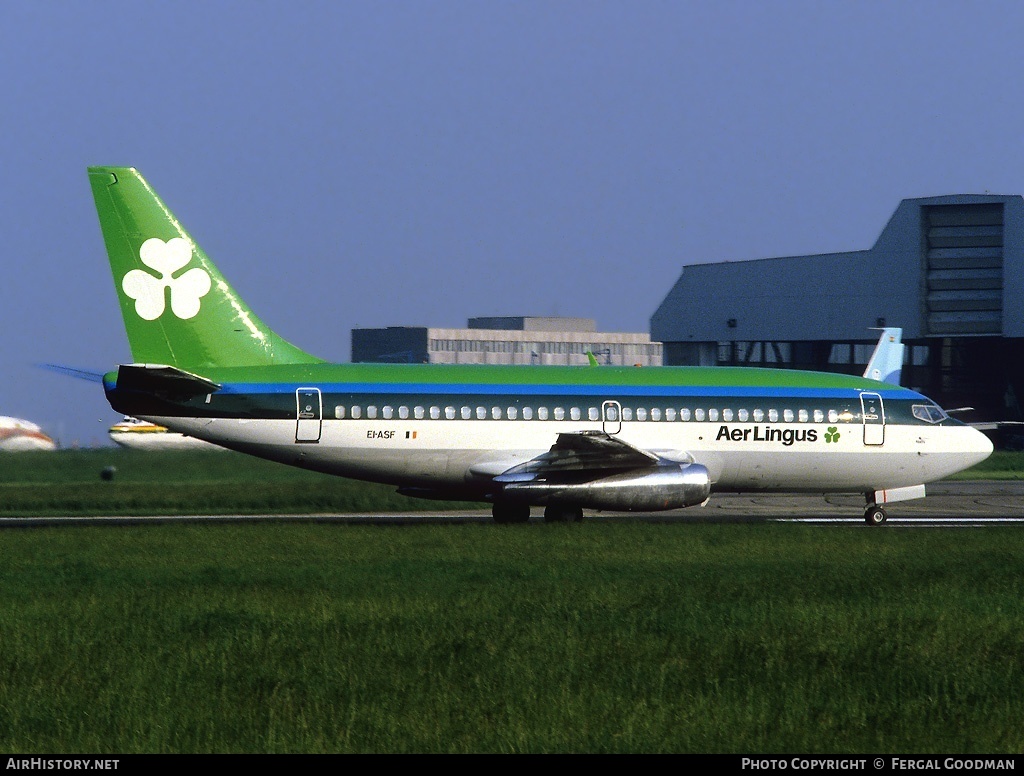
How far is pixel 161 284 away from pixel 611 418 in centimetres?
1061

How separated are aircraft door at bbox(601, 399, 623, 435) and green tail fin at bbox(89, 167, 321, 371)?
8.15 m

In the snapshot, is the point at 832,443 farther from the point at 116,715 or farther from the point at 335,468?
the point at 116,715

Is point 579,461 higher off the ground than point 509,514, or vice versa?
point 579,461

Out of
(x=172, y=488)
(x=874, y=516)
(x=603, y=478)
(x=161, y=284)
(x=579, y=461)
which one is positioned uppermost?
(x=161, y=284)

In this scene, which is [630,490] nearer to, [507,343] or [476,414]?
[476,414]

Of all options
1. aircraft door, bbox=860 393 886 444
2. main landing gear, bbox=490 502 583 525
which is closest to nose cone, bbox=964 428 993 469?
aircraft door, bbox=860 393 886 444

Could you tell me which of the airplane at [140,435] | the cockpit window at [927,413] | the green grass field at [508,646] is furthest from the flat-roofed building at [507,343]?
the green grass field at [508,646]

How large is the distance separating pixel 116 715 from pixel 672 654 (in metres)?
6.01

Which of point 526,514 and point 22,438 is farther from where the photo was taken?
point 22,438

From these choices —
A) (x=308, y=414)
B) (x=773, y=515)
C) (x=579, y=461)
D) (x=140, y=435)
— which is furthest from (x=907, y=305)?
(x=308, y=414)

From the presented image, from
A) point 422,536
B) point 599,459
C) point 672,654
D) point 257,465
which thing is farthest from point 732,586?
point 257,465

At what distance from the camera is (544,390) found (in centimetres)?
3238

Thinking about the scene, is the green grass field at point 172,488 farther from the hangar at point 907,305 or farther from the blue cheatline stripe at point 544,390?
the hangar at point 907,305

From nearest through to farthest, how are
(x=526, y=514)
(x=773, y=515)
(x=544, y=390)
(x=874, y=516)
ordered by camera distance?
(x=544, y=390) < (x=526, y=514) < (x=874, y=516) < (x=773, y=515)
